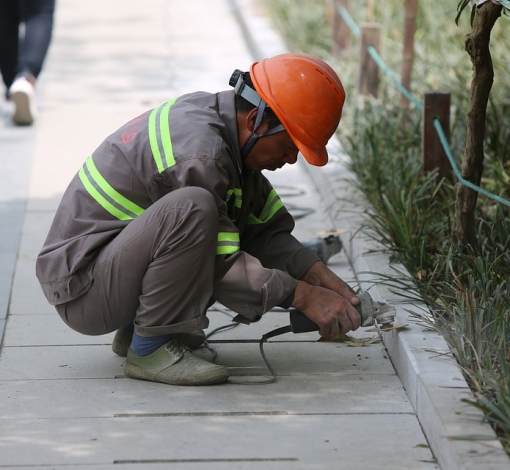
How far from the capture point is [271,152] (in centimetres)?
393

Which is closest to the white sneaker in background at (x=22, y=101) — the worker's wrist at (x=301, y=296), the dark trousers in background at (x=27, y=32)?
the dark trousers in background at (x=27, y=32)

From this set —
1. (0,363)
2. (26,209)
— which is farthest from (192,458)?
(26,209)

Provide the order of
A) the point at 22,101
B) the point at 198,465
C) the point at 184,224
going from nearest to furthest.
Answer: the point at 198,465, the point at 184,224, the point at 22,101

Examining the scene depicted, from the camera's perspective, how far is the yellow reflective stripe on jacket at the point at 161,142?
3.73m

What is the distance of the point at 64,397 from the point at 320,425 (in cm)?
98

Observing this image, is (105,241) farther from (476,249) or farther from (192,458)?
(476,249)

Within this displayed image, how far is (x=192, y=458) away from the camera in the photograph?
11.0ft

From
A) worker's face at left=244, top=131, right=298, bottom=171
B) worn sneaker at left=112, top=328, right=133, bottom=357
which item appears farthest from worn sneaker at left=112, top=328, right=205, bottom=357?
worker's face at left=244, top=131, right=298, bottom=171

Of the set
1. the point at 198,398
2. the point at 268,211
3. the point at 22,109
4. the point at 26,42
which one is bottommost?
the point at 22,109

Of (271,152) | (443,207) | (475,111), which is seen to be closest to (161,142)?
(271,152)

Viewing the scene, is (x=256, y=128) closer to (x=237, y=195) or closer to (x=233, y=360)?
(x=237, y=195)

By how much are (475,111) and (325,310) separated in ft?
3.80

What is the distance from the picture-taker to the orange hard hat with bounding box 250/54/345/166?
384 cm

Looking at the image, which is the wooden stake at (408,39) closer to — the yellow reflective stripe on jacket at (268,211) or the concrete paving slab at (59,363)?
the yellow reflective stripe on jacket at (268,211)
